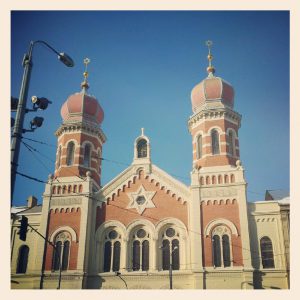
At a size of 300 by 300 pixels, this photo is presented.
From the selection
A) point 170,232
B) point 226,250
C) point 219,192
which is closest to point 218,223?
point 226,250

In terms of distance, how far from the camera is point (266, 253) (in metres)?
15.3

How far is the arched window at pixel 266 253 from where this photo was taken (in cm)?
1511

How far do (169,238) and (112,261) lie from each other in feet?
8.62

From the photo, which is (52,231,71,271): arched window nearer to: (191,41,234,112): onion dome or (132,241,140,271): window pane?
(132,241,140,271): window pane

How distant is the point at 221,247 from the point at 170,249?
Answer: 211 cm

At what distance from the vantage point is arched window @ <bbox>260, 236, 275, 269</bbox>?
1511 centimetres

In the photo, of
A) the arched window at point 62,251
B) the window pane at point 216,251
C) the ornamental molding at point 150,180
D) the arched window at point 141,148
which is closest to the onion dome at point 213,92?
the arched window at point 141,148

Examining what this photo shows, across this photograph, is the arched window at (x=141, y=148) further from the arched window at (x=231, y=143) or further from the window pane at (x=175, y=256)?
the window pane at (x=175, y=256)

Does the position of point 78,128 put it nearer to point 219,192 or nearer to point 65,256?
point 65,256

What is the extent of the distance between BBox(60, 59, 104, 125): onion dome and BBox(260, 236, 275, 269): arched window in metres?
10.3

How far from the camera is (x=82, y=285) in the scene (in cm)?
1554

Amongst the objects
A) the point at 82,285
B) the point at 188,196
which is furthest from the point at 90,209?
the point at 188,196
